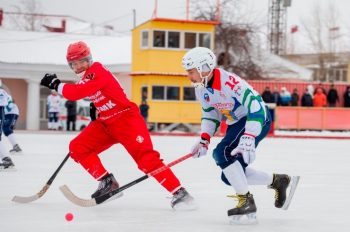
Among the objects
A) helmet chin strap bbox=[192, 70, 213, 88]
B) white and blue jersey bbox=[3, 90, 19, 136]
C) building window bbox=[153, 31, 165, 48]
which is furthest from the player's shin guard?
building window bbox=[153, 31, 165, 48]

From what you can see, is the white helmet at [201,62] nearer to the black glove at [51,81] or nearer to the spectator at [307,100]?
the black glove at [51,81]

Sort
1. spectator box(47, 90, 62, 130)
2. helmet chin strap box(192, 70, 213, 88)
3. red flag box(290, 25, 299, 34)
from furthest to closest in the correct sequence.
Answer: red flag box(290, 25, 299, 34) → spectator box(47, 90, 62, 130) → helmet chin strap box(192, 70, 213, 88)

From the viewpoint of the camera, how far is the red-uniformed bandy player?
5.06 meters

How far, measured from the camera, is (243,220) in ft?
14.9

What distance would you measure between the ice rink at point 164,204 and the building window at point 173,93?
579 inches

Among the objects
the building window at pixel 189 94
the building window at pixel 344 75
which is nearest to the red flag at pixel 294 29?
the building window at pixel 344 75

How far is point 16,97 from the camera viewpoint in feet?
87.2

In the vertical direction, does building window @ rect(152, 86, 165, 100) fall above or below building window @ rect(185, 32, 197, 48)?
below

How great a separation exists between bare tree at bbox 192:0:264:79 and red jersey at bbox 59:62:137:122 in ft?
83.1

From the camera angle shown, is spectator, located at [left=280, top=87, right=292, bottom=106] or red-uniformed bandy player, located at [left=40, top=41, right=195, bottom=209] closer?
red-uniformed bandy player, located at [left=40, top=41, right=195, bottom=209]

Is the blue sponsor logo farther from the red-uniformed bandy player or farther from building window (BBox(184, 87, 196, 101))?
building window (BBox(184, 87, 196, 101))

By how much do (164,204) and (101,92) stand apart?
0.99 m

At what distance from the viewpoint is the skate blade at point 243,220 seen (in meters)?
4.53

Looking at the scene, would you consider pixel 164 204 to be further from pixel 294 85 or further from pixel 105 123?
pixel 294 85
